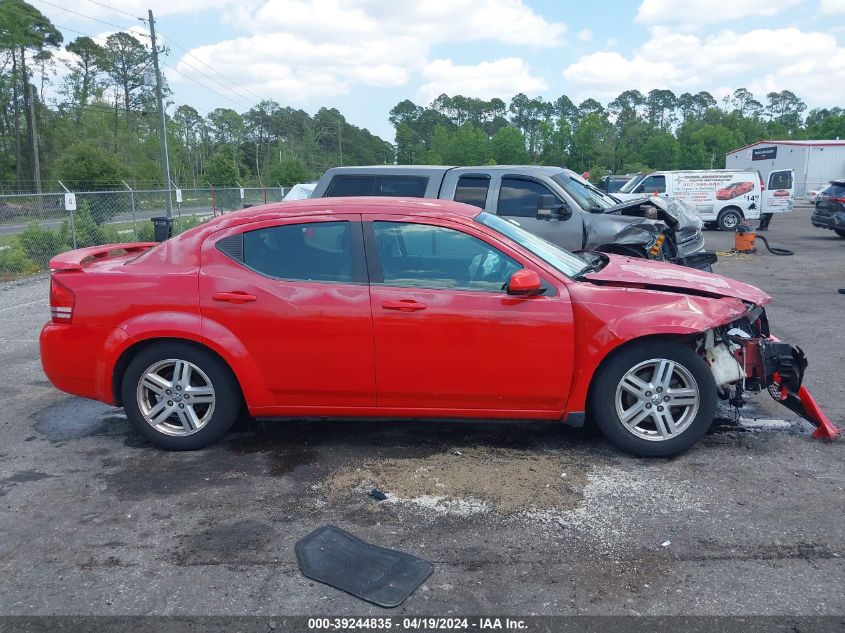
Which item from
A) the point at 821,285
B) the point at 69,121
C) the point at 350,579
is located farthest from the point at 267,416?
the point at 69,121

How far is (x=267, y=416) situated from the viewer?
4.67 meters

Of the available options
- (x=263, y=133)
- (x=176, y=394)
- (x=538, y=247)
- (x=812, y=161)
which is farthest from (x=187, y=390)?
(x=263, y=133)

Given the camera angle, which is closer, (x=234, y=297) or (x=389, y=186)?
(x=234, y=297)

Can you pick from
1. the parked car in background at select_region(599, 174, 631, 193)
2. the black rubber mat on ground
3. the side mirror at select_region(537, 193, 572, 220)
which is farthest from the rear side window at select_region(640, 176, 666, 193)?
the black rubber mat on ground

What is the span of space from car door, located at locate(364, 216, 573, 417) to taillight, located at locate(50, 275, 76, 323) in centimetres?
202

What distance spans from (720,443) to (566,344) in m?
1.35

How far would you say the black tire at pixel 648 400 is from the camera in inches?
170

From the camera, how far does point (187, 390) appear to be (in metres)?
4.61

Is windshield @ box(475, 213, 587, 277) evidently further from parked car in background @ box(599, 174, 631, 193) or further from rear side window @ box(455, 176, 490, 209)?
parked car in background @ box(599, 174, 631, 193)

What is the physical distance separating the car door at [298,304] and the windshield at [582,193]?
205 inches

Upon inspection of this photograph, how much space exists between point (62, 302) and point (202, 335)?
3.38ft

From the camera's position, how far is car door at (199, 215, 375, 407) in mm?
4422

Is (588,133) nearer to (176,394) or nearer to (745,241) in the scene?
(745,241)

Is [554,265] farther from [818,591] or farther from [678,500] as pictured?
[818,591]
